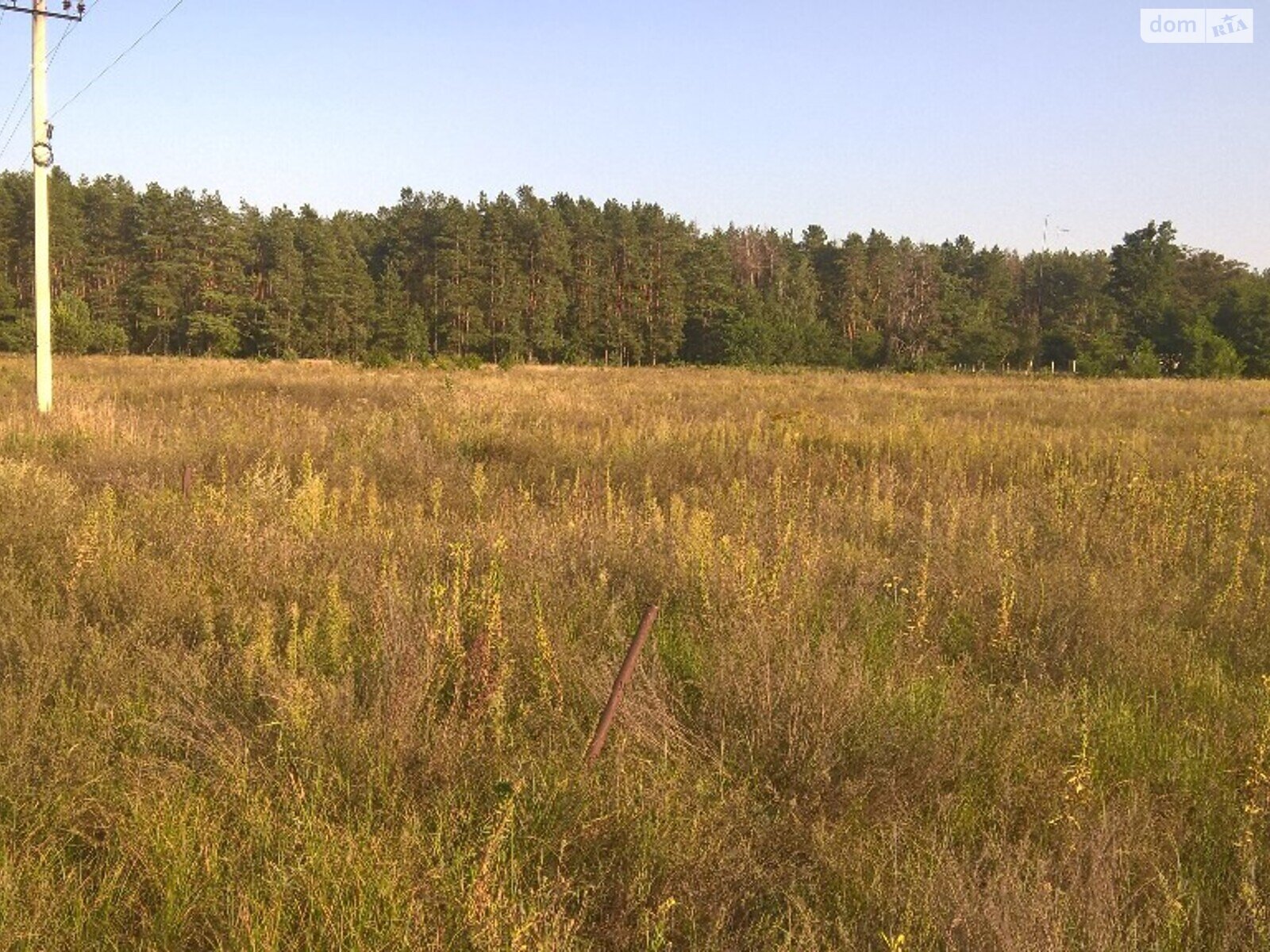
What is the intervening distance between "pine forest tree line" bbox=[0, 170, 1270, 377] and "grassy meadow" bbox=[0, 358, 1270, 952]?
4557cm

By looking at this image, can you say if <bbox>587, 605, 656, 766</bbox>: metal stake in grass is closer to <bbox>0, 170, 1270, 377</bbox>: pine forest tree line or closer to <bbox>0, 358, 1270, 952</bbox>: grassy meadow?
<bbox>0, 358, 1270, 952</bbox>: grassy meadow

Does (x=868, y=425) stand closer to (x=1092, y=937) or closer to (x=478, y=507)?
(x=478, y=507)

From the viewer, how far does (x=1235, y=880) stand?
2447 millimetres

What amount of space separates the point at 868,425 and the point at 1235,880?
10.7 m

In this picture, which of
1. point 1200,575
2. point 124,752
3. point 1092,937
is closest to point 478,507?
point 124,752

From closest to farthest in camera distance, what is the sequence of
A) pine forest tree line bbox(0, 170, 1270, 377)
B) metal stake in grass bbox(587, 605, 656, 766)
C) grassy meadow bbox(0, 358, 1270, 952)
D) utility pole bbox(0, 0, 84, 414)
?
grassy meadow bbox(0, 358, 1270, 952), metal stake in grass bbox(587, 605, 656, 766), utility pole bbox(0, 0, 84, 414), pine forest tree line bbox(0, 170, 1270, 377)

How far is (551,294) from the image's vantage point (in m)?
60.0

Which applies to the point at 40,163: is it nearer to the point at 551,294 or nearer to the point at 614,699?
the point at 614,699

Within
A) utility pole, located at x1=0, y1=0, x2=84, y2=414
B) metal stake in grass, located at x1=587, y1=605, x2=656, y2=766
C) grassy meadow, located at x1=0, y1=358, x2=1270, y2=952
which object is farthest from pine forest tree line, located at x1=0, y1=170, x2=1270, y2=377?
metal stake in grass, located at x1=587, y1=605, x2=656, y2=766

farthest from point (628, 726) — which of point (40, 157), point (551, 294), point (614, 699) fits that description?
point (551, 294)

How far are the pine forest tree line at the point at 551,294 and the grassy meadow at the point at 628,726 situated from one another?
150ft

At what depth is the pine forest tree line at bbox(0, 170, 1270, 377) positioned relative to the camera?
175 feet

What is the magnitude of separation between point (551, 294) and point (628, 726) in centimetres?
5887

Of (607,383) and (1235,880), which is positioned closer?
(1235,880)
